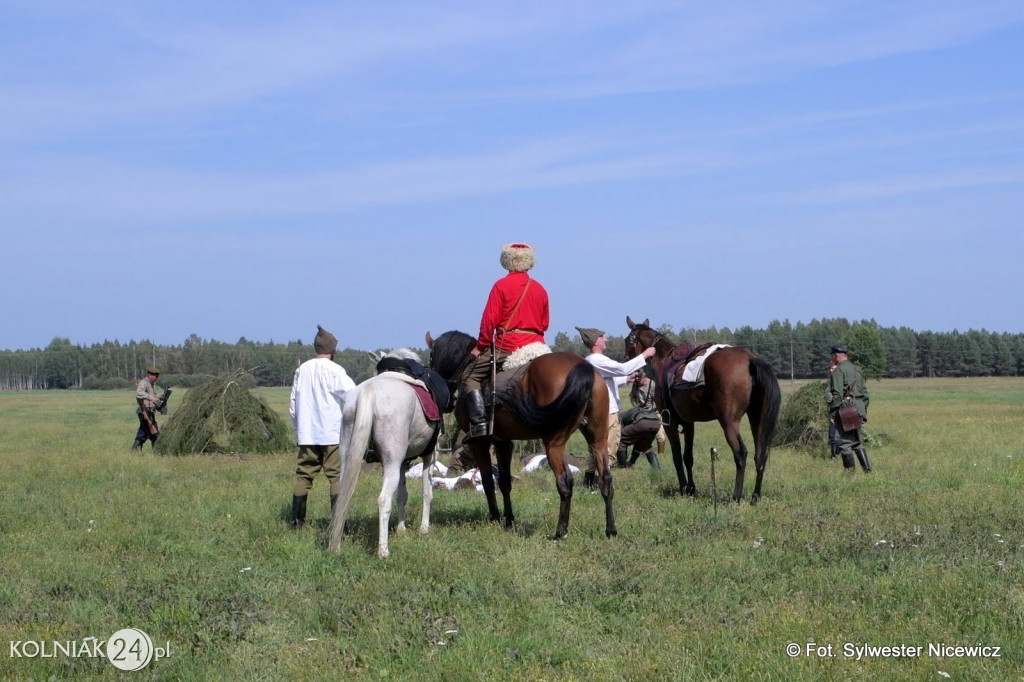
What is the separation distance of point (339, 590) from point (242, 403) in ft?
40.8

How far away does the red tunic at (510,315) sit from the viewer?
9.77 meters

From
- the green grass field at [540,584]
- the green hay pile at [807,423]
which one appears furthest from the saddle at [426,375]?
the green hay pile at [807,423]

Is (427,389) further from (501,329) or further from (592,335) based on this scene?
(592,335)

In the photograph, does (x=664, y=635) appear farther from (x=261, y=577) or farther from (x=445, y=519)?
(x=445, y=519)

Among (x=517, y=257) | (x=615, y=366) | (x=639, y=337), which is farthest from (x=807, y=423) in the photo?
(x=517, y=257)

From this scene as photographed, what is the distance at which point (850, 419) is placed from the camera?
13914 millimetres

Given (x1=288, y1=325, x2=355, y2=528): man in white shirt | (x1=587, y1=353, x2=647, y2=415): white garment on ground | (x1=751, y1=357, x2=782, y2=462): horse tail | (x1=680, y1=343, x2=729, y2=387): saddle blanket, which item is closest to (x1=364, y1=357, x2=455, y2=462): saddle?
(x1=288, y1=325, x2=355, y2=528): man in white shirt

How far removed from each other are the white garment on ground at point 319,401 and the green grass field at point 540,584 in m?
0.95

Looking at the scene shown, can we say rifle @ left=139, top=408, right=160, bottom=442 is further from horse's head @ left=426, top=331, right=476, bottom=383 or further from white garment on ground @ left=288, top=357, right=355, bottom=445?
horse's head @ left=426, top=331, right=476, bottom=383

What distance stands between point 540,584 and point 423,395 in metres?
2.60

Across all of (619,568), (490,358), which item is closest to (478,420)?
(490,358)

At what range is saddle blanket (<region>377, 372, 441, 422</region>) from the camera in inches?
367

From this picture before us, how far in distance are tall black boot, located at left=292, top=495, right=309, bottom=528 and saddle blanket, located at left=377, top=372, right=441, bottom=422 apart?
1873 millimetres

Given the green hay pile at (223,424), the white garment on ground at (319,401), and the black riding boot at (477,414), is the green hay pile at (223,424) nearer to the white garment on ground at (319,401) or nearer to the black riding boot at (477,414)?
the white garment on ground at (319,401)
